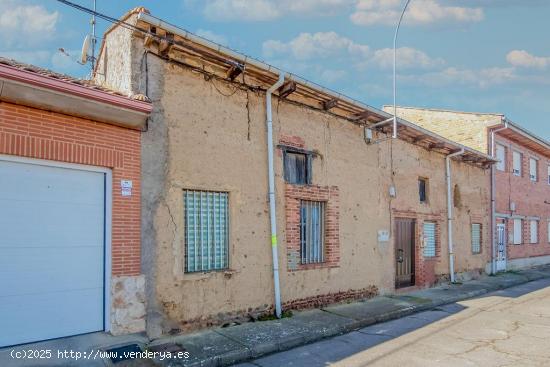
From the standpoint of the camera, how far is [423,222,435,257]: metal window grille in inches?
498

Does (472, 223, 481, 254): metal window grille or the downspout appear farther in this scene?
the downspout

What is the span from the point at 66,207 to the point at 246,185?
3.02 meters

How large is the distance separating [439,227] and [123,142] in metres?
10.6

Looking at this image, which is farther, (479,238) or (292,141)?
(479,238)

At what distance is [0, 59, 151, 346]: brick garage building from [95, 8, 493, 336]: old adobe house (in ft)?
1.26

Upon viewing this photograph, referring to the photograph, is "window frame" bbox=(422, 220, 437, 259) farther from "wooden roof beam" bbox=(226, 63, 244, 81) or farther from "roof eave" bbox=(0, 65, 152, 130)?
"roof eave" bbox=(0, 65, 152, 130)

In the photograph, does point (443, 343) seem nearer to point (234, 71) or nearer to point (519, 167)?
point (234, 71)

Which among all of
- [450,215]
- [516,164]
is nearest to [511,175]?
[516,164]

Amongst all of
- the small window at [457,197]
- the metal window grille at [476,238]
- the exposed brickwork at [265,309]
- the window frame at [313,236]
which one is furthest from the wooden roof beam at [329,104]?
the metal window grille at [476,238]

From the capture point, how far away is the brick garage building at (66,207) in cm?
498

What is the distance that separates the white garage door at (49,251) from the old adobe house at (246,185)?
0.75m

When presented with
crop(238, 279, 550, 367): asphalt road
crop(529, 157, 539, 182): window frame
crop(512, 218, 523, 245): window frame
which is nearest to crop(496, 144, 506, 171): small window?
crop(512, 218, 523, 245): window frame

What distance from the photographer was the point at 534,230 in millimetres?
20484

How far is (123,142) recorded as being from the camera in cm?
589
